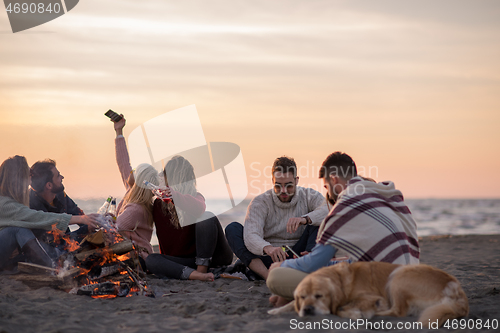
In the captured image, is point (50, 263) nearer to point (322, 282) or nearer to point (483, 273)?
point (322, 282)

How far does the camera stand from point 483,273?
19.6ft

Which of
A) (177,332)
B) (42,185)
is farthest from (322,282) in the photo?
(42,185)

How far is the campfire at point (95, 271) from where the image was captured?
439 cm

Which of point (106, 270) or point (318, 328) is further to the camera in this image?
point (106, 270)

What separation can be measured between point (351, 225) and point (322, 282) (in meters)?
0.51

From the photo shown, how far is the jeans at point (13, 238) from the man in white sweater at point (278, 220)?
220 centimetres

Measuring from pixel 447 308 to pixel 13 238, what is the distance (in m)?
4.26

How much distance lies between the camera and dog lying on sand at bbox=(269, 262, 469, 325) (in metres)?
3.10

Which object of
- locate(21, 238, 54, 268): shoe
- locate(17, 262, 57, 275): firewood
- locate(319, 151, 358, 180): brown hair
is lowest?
locate(17, 262, 57, 275): firewood

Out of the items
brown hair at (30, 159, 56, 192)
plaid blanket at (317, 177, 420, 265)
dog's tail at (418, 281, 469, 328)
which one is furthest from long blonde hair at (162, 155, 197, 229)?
dog's tail at (418, 281, 469, 328)

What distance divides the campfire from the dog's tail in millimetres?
2656

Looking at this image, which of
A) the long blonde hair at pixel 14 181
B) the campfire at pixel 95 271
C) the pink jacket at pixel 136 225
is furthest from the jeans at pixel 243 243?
the long blonde hair at pixel 14 181

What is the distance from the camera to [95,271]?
4465mm

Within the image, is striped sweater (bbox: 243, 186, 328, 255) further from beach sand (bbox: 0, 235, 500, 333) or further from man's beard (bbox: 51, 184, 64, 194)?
man's beard (bbox: 51, 184, 64, 194)
